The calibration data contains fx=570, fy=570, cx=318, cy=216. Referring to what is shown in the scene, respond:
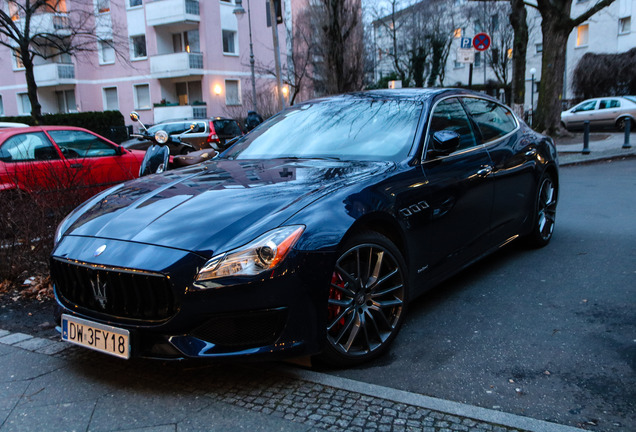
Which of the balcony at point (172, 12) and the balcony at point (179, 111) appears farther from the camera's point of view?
the balcony at point (179, 111)

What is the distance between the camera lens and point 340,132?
4148 millimetres

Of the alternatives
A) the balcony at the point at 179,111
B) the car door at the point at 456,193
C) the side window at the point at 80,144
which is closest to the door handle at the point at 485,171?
the car door at the point at 456,193

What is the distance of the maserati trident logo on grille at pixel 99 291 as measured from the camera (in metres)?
2.86

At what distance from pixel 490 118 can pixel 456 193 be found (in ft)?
4.31

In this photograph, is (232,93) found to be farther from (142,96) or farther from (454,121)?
(454,121)

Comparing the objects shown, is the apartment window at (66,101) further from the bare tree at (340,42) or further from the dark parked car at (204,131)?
the dark parked car at (204,131)

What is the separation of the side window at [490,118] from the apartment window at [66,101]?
3982cm

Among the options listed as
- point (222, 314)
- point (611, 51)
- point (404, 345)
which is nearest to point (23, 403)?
point (222, 314)

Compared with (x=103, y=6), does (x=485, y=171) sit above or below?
below

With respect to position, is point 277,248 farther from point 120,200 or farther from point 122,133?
point 122,133

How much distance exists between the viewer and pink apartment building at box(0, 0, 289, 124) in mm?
34906

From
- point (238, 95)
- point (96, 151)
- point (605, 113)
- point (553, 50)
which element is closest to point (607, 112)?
point (605, 113)

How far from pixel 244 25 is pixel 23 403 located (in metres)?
37.0

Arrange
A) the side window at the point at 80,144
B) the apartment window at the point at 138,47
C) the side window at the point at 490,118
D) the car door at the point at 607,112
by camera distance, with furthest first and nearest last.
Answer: the apartment window at the point at 138,47, the car door at the point at 607,112, the side window at the point at 80,144, the side window at the point at 490,118
